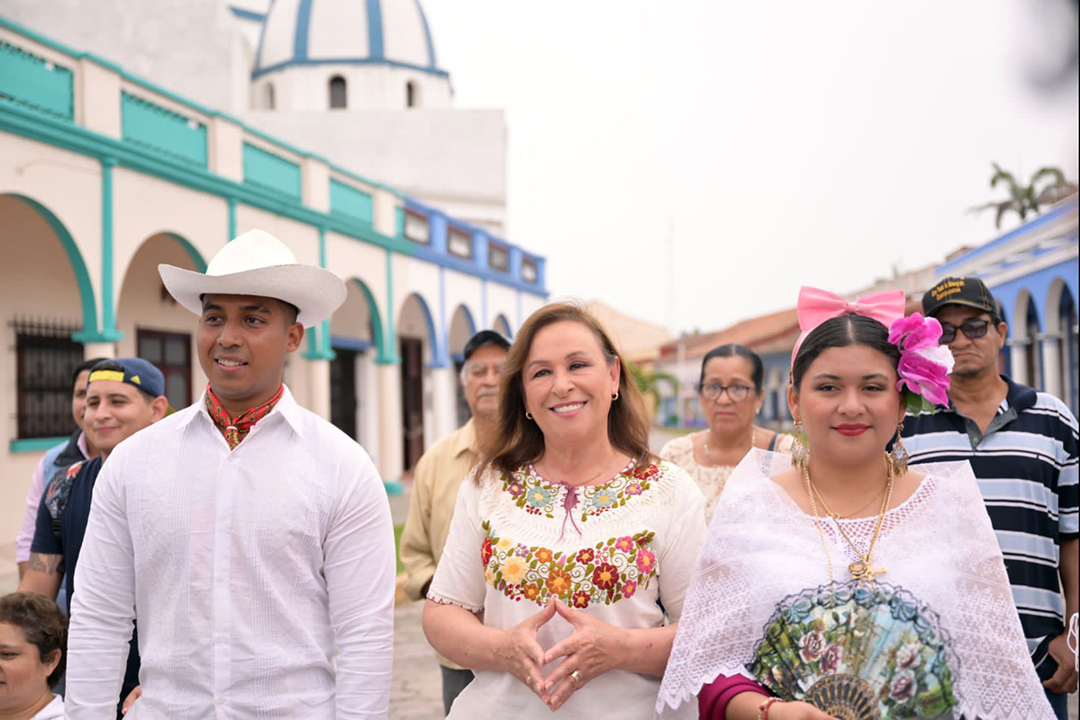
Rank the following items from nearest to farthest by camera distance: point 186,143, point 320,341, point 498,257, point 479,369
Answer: point 479,369, point 186,143, point 320,341, point 498,257

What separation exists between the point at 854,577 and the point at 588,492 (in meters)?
0.72

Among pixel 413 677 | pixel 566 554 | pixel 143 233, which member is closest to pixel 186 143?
pixel 143 233

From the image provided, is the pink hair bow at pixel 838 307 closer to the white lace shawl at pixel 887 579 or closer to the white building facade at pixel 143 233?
the white lace shawl at pixel 887 579

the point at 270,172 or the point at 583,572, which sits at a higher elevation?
the point at 270,172

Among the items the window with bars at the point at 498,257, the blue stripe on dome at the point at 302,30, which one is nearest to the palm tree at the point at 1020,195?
the window with bars at the point at 498,257

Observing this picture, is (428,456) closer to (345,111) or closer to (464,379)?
(464,379)

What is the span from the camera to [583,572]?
2.29 meters

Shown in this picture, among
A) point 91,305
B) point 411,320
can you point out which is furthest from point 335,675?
point 411,320

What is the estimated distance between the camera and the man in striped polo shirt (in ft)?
10.3

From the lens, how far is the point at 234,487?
2.28 meters

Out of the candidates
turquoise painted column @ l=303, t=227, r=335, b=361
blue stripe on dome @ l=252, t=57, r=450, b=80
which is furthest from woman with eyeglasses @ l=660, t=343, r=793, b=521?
blue stripe on dome @ l=252, t=57, r=450, b=80

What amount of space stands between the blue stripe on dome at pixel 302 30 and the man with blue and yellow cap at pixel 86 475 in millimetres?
22647

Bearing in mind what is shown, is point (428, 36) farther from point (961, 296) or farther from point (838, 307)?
point (838, 307)

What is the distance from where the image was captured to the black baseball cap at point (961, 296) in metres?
3.27
